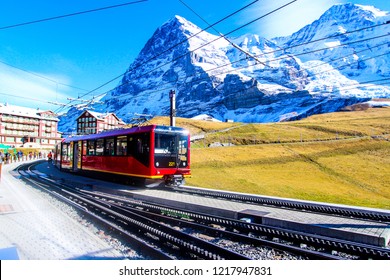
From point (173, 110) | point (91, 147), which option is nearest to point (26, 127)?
point (91, 147)

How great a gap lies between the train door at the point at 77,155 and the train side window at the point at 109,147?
5.33 metres

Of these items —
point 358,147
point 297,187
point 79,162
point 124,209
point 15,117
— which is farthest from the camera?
point 15,117

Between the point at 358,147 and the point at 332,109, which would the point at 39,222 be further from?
the point at 332,109

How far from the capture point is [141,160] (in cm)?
1552

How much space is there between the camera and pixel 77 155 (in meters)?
23.8

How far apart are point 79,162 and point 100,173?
452cm

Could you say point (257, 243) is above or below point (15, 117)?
below

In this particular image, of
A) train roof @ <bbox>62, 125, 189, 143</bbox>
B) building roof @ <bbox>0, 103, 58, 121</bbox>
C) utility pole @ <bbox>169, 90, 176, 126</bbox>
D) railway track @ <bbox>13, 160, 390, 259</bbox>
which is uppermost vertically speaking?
building roof @ <bbox>0, 103, 58, 121</bbox>

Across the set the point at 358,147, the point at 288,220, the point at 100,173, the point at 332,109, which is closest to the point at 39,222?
the point at 288,220

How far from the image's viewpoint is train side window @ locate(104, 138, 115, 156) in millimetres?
18103

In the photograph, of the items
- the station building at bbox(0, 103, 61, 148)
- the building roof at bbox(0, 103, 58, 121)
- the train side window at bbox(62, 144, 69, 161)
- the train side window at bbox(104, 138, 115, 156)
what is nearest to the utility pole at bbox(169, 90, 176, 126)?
the train side window at bbox(104, 138, 115, 156)

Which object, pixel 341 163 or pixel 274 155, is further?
pixel 274 155

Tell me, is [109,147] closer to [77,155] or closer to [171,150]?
[171,150]

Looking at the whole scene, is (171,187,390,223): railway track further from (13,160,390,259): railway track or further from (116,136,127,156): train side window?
(116,136,127,156): train side window
